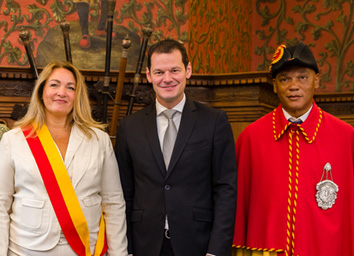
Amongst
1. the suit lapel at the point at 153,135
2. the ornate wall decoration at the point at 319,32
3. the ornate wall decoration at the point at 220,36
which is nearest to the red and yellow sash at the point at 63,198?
the suit lapel at the point at 153,135

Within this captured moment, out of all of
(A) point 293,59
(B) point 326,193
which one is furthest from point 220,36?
(B) point 326,193

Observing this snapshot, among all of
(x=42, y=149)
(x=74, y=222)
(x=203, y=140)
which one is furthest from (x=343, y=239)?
(x=42, y=149)

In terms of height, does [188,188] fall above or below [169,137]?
below

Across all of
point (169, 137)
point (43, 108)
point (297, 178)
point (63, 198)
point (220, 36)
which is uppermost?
point (220, 36)

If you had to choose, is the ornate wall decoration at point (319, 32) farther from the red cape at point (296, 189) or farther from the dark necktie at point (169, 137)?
the dark necktie at point (169, 137)

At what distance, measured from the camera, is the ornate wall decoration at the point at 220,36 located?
3299mm

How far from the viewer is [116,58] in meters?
3.12

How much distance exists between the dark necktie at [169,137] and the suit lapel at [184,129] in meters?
0.04

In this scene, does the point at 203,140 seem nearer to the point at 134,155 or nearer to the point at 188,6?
the point at 134,155

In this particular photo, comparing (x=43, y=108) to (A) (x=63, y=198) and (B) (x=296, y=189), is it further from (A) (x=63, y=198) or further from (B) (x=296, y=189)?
(B) (x=296, y=189)

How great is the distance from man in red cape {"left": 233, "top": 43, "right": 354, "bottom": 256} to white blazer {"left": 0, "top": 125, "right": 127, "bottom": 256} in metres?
0.55

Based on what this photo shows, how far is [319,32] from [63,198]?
9.48ft

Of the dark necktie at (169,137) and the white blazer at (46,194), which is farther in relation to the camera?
the dark necktie at (169,137)

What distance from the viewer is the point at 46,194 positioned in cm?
174
